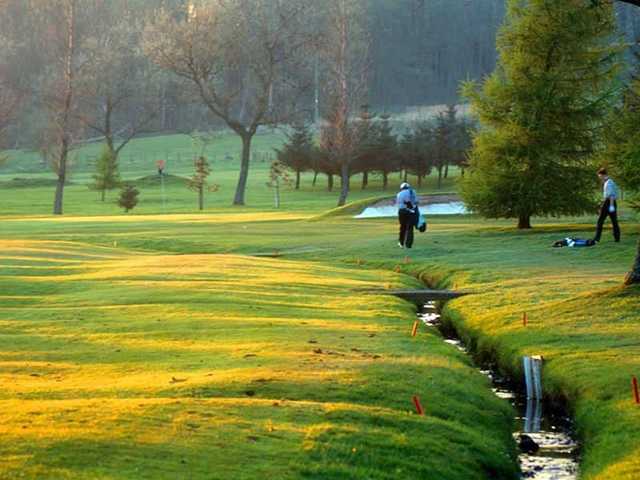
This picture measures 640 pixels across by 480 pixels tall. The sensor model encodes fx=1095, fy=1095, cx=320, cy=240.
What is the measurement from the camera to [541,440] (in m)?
14.4

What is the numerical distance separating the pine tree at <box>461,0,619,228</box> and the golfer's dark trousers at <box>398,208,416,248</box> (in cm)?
690

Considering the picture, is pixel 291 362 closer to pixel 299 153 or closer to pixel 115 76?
pixel 299 153

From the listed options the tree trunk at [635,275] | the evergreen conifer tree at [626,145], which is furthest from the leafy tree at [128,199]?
the tree trunk at [635,275]

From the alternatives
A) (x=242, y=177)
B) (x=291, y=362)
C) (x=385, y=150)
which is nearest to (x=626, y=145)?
(x=291, y=362)

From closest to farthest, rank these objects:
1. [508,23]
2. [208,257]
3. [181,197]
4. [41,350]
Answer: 1. [41,350]
2. [208,257]
3. [508,23]
4. [181,197]

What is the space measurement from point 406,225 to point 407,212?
539mm

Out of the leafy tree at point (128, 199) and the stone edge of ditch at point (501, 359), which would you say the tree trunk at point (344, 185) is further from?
the stone edge of ditch at point (501, 359)

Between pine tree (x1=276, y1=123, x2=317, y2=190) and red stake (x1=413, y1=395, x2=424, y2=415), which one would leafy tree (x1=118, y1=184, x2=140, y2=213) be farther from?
red stake (x1=413, y1=395, x2=424, y2=415)

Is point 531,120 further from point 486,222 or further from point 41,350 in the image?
point 41,350

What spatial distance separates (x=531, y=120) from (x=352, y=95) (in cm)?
4020

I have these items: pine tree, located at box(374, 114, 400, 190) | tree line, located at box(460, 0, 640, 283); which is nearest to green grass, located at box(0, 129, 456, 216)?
pine tree, located at box(374, 114, 400, 190)

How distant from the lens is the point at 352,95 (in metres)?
82.6

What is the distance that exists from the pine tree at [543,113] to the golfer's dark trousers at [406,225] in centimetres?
690

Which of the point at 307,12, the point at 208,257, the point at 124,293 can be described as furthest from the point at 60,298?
the point at 307,12
